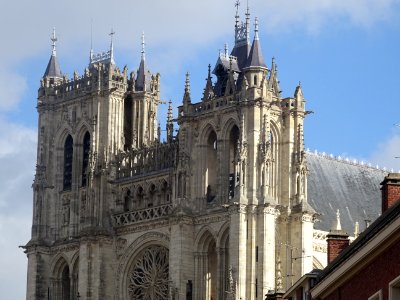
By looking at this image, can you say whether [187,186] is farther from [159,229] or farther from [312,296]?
[312,296]

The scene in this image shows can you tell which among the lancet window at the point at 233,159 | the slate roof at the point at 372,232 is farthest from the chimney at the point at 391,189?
the lancet window at the point at 233,159

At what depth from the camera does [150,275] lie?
7525cm

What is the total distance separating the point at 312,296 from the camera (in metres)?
27.5

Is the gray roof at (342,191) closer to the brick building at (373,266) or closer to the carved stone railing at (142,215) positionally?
the carved stone railing at (142,215)

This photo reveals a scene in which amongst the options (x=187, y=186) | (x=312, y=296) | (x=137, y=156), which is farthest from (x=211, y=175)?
(x=312, y=296)

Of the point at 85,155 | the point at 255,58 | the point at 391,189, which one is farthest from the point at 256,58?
the point at 391,189

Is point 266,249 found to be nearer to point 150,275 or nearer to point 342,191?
point 150,275

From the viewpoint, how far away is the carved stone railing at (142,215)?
241 ft

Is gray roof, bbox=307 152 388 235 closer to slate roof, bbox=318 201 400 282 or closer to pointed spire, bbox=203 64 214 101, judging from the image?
pointed spire, bbox=203 64 214 101

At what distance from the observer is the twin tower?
2685 inches

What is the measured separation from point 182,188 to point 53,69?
1531 centimetres

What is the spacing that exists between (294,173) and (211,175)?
4.22 m

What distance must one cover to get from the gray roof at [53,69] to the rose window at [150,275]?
13.2 meters

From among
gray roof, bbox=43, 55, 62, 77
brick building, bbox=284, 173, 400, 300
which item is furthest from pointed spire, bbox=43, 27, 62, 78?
brick building, bbox=284, 173, 400, 300
